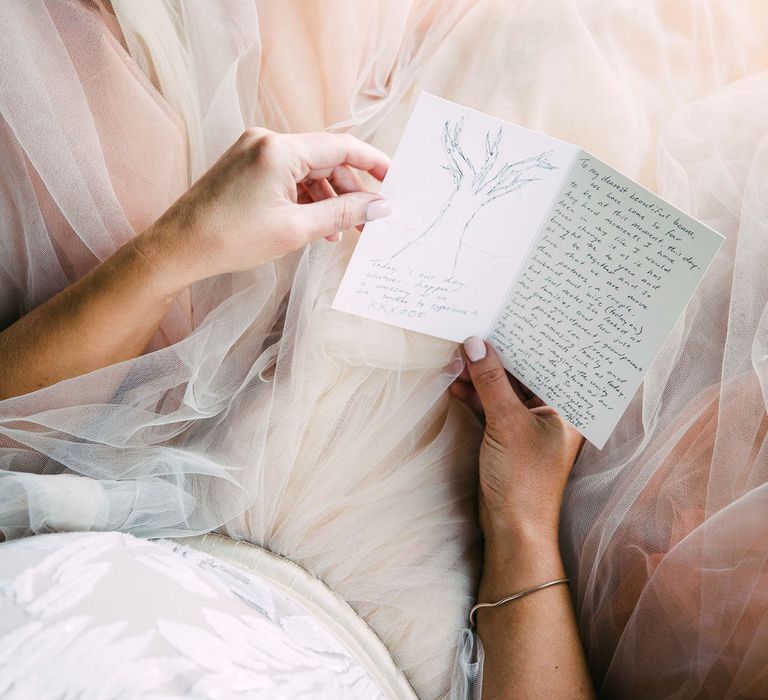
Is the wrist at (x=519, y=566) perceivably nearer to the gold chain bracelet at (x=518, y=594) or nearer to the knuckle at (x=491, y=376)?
the gold chain bracelet at (x=518, y=594)

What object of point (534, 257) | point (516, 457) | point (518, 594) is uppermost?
point (534, 257)

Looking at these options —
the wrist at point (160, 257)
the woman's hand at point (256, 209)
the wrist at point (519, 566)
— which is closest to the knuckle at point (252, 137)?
the woman's hand at point (256, 209)

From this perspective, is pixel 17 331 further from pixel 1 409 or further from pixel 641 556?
pixel 641 556

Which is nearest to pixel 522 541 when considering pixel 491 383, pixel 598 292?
pixel 491 383

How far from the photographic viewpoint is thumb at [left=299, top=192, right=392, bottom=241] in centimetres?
61

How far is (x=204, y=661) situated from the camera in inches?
17.8

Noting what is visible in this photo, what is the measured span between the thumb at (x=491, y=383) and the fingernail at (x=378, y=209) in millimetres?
208

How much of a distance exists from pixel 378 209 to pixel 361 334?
0.52 ft

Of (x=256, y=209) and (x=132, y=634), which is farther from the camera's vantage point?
(x=256, y=209)

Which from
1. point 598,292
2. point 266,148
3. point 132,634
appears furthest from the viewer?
point 598,292

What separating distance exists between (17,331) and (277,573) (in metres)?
0.40

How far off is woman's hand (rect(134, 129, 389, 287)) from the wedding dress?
0.36 ft

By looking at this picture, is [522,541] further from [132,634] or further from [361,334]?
[132,634]

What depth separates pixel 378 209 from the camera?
0.64 metres
